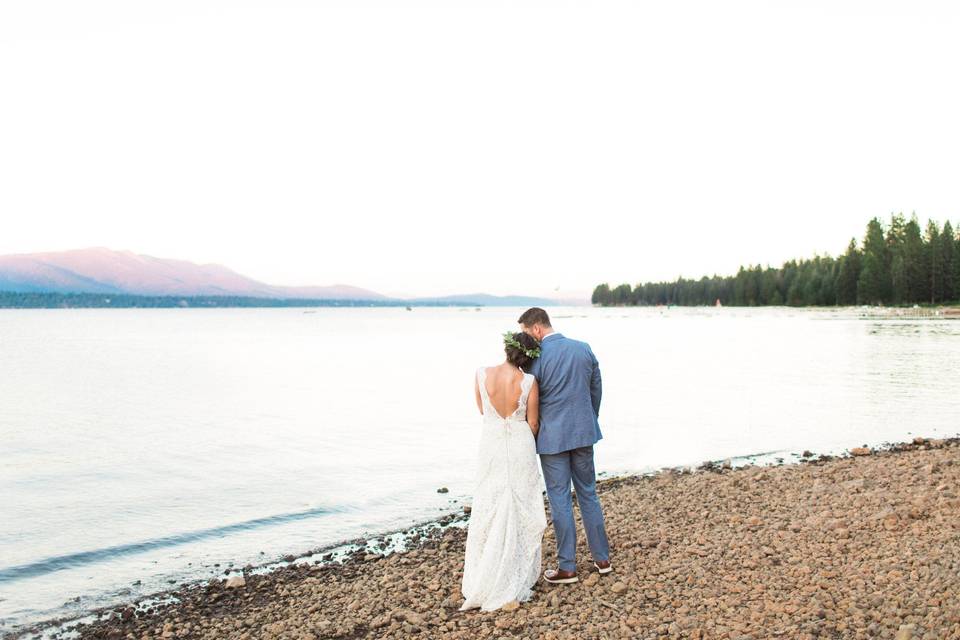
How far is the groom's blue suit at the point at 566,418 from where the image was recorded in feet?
22.8

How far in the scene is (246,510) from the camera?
13.9m

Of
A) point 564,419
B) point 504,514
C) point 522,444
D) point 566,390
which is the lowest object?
point 504,514

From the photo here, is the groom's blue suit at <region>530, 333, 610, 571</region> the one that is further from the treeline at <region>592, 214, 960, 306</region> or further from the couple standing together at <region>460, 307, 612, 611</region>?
the treeline at <region>592, 214, 960, 306</region>

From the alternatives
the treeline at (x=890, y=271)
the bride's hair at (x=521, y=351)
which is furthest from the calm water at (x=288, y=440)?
the treeline at (x=890, y=271)

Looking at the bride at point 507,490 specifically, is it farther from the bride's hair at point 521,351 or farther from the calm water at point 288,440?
the calm water at point 288,440

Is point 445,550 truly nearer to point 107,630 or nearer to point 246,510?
point 107,630

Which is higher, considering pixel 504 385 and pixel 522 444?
pixel 504 385

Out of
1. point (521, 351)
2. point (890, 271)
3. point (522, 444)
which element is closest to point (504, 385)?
point (521, 351)

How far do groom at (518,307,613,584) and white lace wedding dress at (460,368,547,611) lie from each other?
20cm

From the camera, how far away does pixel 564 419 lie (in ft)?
22.8

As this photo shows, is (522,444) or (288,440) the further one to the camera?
(288,440)

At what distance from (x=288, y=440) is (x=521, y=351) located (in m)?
17.5

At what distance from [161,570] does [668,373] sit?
35.8 metres

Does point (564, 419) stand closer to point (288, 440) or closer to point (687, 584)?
point (687, 584)
